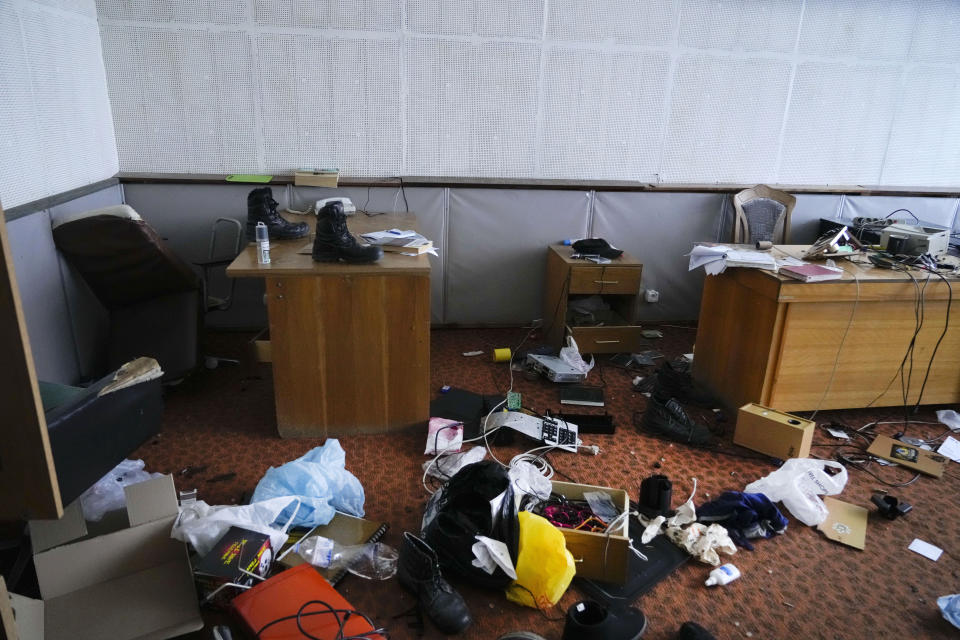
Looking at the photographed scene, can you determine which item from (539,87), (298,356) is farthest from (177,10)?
(298,356)

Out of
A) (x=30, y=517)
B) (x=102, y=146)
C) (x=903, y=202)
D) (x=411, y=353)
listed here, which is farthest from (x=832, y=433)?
(x=102, y=146)

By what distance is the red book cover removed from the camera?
1600mm

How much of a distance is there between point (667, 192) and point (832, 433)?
1960 millimetres

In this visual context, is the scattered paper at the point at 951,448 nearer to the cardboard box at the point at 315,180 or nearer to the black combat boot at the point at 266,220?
the black combat boot at the point at 266,220

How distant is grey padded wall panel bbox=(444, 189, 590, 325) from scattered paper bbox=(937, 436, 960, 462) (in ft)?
7.71

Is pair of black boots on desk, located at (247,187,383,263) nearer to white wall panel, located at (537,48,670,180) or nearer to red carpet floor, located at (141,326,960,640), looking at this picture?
red carpet floor, located at (141,326,960,640)

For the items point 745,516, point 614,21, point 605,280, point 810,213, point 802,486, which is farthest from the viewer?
point 810,213

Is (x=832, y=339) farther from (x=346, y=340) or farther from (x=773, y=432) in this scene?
(x=346, y=340)

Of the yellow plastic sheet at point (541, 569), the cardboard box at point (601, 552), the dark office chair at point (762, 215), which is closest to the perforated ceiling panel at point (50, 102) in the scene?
the yellow plastic sheet at point (541, 569)

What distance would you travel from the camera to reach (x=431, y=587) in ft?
6.07

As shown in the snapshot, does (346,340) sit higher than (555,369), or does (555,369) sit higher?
(346,340)

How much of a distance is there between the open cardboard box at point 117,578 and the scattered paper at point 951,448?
10.7 feet

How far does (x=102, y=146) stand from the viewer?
3525mm

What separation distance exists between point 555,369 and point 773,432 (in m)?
1.18
